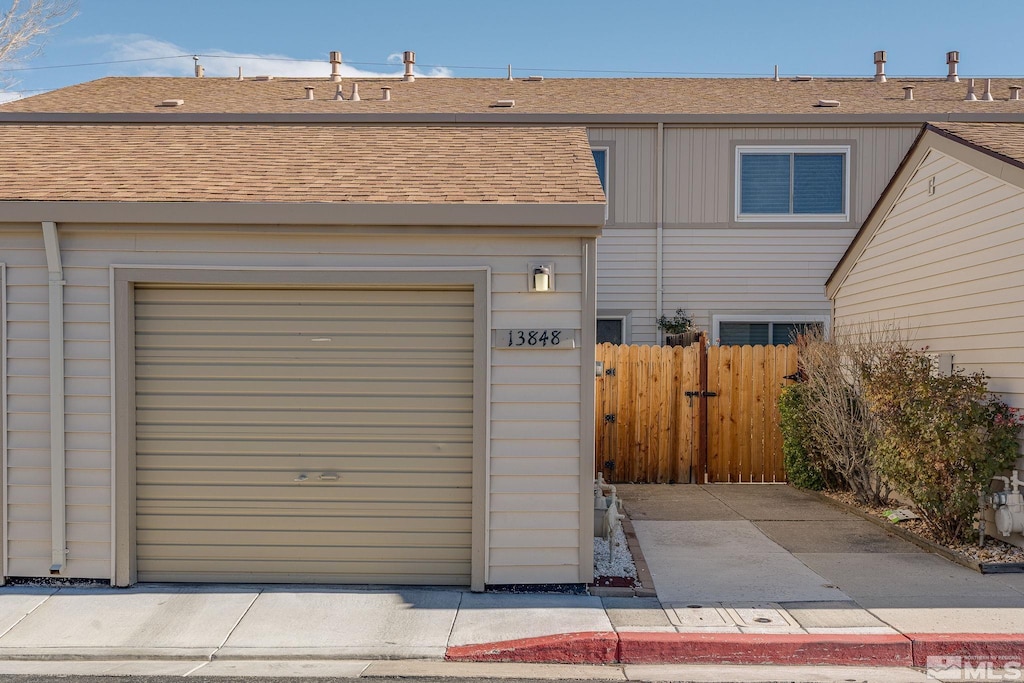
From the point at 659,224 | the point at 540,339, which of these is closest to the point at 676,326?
the point at 659,224

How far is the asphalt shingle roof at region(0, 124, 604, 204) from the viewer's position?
7332 millimetres

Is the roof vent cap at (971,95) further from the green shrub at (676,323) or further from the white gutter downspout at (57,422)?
the white gutter downspout at (57,422)

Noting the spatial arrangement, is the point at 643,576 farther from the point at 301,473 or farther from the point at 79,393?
the point at 79,393

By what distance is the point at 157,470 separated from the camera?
7.38 m

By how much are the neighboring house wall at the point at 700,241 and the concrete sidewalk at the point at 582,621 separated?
21.9 feet

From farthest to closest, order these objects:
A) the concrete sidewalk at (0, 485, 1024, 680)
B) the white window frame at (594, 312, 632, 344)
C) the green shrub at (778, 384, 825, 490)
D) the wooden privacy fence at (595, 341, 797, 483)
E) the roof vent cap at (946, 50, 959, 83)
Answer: the roof vent cap at (946, 50, 959, 83) < the white window frame at (594, 312, 632, 344) < the wooden privacy fence at (595, 341, 797, 483) < the green shrub at (778, 384, 825, 490) < the concrete sidewalk at (0, 485, 1024, 680)

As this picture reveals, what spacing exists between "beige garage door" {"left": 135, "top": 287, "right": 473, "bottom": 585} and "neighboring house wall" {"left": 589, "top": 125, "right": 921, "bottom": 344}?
7.29m

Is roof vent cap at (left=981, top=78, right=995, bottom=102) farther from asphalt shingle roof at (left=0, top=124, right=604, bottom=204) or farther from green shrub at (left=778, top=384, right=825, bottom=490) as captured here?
asphalt shingle roof at (left=0, top=124, right=604, bottom=204)

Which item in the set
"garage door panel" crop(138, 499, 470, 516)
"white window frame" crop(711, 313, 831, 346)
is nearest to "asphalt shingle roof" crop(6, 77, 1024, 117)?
"white window frame" crop(711, 313, 831, 346)

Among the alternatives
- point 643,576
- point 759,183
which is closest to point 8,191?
point 643,576

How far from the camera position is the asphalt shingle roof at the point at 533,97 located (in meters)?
14.6

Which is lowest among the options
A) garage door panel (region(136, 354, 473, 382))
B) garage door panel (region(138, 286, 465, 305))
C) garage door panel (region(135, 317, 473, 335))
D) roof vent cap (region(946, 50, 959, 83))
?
garage door panel (region(136, 354, 473, 382))

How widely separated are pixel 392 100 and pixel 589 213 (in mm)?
9431

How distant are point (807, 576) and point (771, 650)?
179cm
